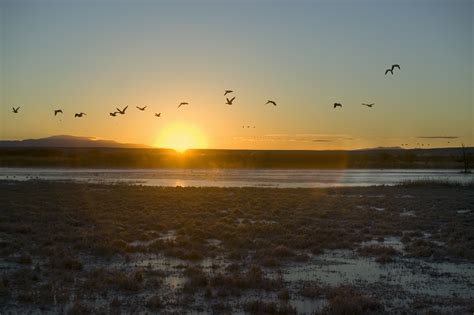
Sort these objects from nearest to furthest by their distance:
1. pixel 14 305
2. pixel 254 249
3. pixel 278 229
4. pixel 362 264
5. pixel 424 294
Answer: pixel 14 305
pixel 424 294
pixel 362 264
pixel 254 249
pixel 278 229

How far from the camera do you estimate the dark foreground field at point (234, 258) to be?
435 inches

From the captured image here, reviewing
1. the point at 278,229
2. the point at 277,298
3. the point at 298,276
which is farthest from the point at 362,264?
the point at 278,229

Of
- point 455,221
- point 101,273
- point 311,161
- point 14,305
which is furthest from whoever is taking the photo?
point 311,161

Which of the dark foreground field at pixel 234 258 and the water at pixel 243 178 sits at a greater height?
the water at pixel 243 178

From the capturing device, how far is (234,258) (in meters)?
15.7

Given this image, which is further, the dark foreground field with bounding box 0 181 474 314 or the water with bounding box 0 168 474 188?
the water with bounding box 0 168 474 188

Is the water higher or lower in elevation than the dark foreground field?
higher

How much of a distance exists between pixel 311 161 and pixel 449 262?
10081 cm

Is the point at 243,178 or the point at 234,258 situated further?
the point at 243,178

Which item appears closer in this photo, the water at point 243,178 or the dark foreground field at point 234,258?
the dark foreground field at point 234,258

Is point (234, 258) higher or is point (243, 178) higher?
point (243, 178)

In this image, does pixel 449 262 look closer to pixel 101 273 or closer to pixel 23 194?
pixel 101 273

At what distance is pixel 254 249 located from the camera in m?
17.2

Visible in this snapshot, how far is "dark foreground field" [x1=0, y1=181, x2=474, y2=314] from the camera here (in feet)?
36.3
